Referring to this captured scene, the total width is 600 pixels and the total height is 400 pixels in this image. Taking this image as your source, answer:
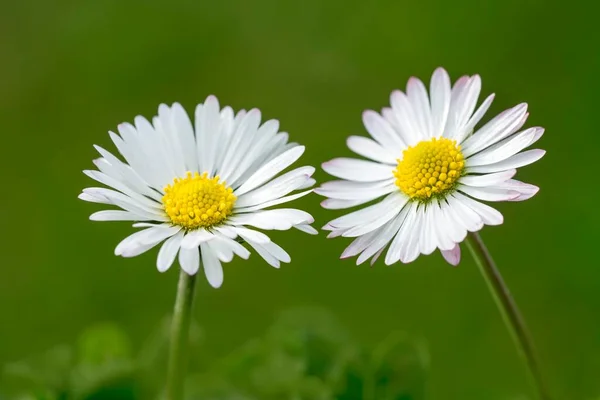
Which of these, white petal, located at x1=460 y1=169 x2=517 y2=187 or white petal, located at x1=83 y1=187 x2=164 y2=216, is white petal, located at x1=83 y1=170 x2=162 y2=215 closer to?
white petal, located at x1=83 y1=187 x2=164 y2=216

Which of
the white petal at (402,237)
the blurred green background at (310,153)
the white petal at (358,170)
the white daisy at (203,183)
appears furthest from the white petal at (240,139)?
the blurred green background at (310,153)

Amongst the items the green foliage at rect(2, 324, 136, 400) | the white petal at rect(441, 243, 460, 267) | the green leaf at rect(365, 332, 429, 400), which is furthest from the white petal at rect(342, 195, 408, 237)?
the green foliage at rect(2, 324, 136, 400)

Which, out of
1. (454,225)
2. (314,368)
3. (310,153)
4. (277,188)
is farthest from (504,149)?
(310,153)

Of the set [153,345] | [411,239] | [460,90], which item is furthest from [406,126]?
[153,345]

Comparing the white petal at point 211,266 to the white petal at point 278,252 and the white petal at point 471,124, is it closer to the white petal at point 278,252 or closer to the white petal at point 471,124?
the white petal at point 278,252

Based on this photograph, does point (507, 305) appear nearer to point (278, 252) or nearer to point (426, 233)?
point (426, 233)

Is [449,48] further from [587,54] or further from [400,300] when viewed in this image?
[400,300]
